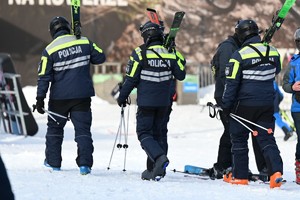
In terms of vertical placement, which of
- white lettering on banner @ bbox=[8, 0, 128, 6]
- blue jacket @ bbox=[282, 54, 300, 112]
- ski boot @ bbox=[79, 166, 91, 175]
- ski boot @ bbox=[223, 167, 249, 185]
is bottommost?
ski boot @ bbox=[223, 167, 249, 185]

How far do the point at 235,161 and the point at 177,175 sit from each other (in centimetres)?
110

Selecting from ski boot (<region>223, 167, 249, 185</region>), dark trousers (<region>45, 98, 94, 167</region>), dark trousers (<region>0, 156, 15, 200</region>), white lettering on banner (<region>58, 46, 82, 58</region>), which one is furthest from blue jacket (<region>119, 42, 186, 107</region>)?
dark trousers (<region>0, 156, 15, 200</region>)

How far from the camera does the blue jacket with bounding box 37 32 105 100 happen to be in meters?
7.47

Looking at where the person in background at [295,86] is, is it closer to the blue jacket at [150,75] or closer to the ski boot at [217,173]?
the ski boot at [217,173]

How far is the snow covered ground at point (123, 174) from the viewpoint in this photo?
234 inches

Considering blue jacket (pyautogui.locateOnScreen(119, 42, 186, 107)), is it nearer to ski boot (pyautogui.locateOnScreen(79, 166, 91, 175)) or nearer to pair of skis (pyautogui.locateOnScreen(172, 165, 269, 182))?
ski boot (pyautogui.locateOnScreen(79, 166, 91, 175))

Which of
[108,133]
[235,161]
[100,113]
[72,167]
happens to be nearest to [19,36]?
[100,113]

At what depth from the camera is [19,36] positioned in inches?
988

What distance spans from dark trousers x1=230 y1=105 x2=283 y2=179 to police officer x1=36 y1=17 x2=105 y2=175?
1.43 m

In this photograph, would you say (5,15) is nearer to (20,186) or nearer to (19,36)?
(19,36)

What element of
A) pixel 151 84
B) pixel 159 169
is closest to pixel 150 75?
pixel 151 84

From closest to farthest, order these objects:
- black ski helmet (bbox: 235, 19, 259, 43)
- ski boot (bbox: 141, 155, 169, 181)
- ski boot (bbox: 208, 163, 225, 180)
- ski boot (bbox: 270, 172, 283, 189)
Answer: ski boot (bbox: 270, 172, 283, 189) < black ski helmet (bbox: 235, 19, 259, 43) < ski boot (bbox: 141, 155, 169, 181) < ski boot (bbox: 208, 163, 225, 180)

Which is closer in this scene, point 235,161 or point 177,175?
point 235,161

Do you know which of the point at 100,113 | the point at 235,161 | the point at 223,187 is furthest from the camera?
the point at 100,113
